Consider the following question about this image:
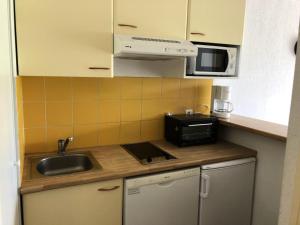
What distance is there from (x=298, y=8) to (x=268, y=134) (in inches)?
79.7

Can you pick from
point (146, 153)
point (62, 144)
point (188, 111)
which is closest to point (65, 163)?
point (62, 144)

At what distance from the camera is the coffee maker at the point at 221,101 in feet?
7.27

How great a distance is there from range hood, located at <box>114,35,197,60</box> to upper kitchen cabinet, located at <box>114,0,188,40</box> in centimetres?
7

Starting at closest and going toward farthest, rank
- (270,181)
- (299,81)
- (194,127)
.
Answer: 1. (299,81)
2. (270,181)
3. (194,127)

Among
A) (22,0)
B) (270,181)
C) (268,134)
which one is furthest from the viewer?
(270,181)

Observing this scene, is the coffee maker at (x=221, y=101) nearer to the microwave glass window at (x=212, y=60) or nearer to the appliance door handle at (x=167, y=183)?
the microwave glass window at (x=212, y=60)

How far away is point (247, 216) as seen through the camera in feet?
6.84

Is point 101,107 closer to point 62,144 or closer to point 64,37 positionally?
point 62,144

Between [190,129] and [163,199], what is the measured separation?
0.63 meters

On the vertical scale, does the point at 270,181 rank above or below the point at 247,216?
above

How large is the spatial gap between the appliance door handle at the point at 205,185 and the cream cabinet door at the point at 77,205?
61cm

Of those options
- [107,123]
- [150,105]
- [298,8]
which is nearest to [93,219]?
[107,123]

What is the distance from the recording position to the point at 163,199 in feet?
5.51

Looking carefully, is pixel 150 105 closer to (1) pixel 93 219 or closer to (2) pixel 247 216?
(1) pixel 93 219
